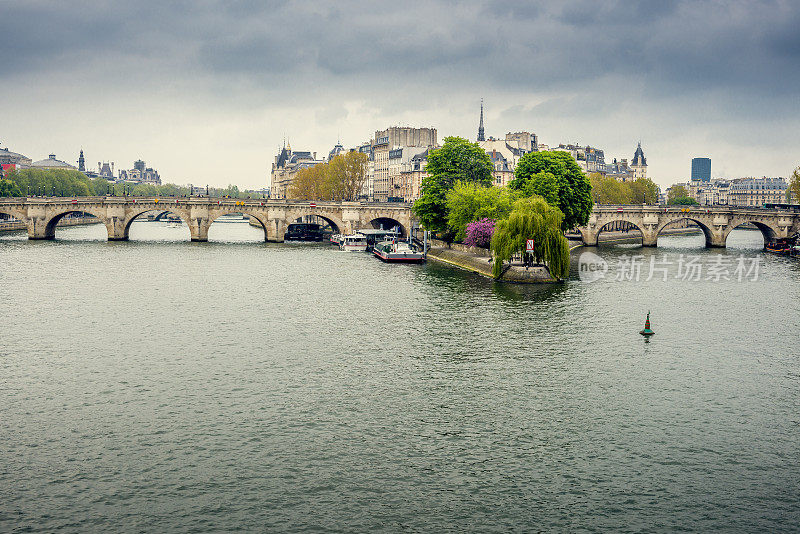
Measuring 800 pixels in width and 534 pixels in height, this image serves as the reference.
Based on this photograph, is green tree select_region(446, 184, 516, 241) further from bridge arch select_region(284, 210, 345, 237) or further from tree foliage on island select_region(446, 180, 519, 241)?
bridge arch select_region(284, 210, 345, 237)

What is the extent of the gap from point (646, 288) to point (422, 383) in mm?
37017

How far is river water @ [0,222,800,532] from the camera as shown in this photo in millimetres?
→ 21906

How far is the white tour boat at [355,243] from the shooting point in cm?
10606

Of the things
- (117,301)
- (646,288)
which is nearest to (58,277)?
(117,301)

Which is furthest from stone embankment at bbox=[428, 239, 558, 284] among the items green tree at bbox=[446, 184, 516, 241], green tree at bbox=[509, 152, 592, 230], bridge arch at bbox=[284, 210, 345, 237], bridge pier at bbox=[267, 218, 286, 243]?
bridge pier at bbox=[267, 218, 286, 243]

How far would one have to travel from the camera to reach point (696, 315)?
51281 millimetres

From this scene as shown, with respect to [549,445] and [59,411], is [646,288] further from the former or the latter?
[59,411]

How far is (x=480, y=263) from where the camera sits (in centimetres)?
7562

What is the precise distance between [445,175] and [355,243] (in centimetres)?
1695

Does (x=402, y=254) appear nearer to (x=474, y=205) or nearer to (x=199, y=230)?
(x=474, y=205)

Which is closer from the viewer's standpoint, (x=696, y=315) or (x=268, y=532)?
(x=268, y=532)

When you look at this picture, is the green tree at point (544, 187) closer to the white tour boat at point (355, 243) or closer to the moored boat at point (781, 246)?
the white tour boat at point (355, 243)

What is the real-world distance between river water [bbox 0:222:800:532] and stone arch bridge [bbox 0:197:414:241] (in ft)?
196

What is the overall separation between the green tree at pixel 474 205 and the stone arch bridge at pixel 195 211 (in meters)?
30.4
